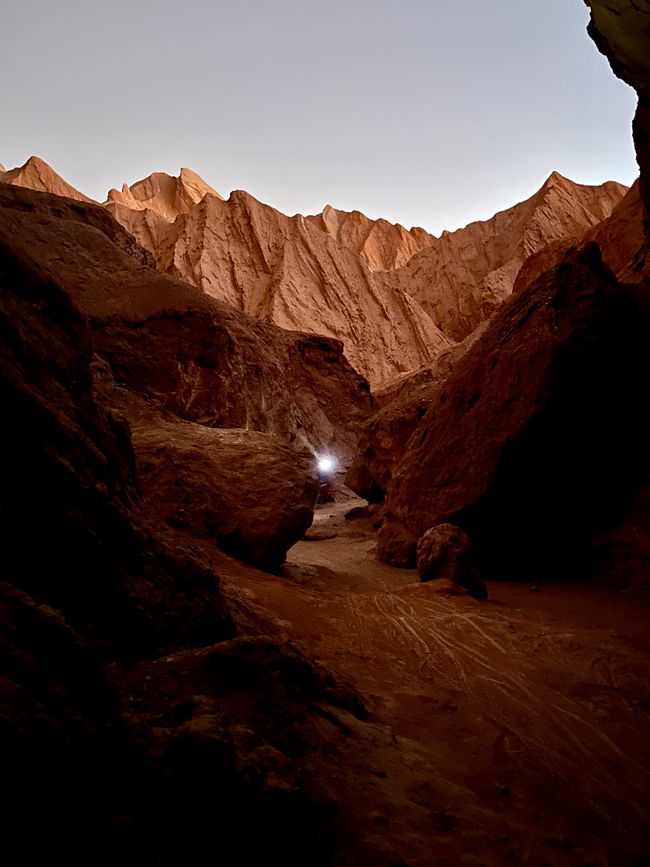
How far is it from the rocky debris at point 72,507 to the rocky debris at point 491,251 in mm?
39856

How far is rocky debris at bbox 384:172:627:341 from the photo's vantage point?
4031cm

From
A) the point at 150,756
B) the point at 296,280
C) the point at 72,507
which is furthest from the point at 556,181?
the point at 150,756

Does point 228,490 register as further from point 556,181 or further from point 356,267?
point 556,181

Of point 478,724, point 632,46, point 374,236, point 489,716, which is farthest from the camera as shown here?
point 374,236

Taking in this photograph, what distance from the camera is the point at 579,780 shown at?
233cm

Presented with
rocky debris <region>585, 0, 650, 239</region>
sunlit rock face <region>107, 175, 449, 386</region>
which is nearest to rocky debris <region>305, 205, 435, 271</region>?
sunlit rock face <region>107, 175, 449, 386</region>

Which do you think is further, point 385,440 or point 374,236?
point 374,236

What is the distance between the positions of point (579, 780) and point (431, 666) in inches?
61.6

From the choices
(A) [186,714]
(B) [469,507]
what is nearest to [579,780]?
(A) [186,714]

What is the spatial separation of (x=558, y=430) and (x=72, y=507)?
739 cm

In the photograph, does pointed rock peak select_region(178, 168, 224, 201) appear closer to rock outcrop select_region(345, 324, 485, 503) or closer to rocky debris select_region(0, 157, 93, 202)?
rocky debris select_region(0, 157, 93, 202)

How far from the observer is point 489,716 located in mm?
2975

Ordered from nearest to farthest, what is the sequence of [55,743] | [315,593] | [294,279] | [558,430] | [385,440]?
[55,743]
[315,593]
[558,430]
[385,440]
[294,279]

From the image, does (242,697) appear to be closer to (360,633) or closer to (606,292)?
(360,633)
